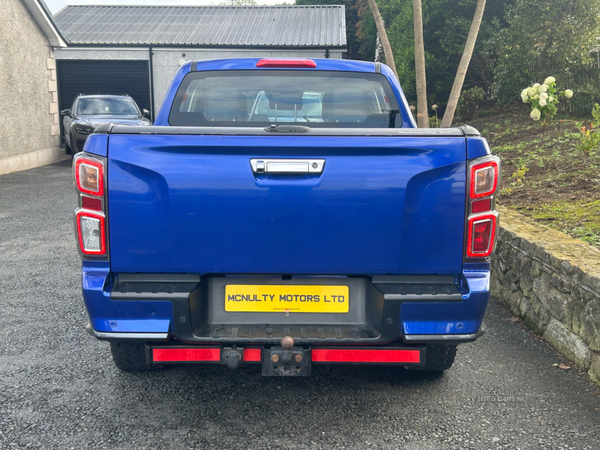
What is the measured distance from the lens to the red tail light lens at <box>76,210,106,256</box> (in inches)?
112

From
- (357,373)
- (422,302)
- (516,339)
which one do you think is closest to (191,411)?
(357,373)

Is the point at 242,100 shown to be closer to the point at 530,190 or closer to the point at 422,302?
the point at 422,302

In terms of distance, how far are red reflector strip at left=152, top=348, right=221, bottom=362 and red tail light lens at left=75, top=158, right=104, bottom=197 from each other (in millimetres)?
805

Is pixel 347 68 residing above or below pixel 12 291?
above

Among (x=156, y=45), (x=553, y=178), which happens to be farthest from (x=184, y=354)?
(x=156, y=45)

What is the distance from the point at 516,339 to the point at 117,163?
3.10m

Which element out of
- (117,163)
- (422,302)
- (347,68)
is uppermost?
(347,68)

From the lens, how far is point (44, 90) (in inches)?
696

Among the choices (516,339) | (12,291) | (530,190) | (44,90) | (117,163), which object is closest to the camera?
(117,163)

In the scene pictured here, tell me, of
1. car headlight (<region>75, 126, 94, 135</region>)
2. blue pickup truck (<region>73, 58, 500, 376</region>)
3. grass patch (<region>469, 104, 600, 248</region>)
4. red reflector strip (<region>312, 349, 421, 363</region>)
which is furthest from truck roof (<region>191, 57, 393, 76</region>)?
car headlight (<region>75, 126, 94, 135</region>)

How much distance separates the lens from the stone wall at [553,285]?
3.81 m

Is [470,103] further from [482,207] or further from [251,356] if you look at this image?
[251,356]

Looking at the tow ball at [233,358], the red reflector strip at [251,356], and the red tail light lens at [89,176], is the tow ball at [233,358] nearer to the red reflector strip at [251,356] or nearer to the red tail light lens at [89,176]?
the red reflector strip at [251,356]

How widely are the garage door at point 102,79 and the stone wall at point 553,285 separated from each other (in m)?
21.6
